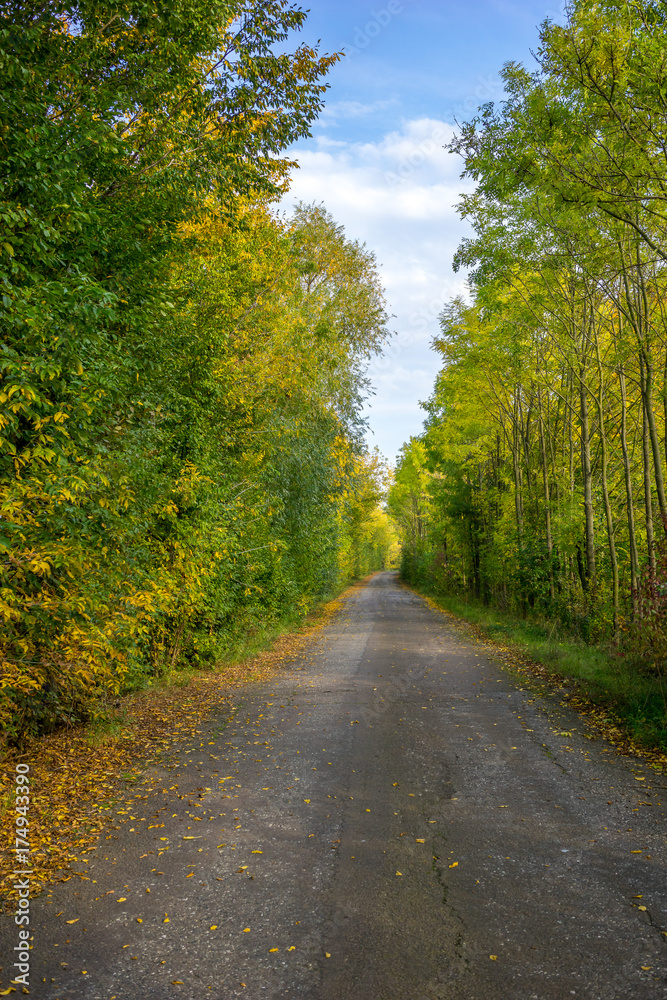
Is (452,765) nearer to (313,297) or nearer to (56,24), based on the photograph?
(56,24)

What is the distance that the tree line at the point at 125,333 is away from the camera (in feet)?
16.3

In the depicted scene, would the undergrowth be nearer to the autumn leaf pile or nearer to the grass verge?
the grass verge

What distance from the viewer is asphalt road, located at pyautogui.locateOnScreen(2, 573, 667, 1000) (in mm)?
3008

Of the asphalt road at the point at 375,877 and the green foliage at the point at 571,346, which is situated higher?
the green foliage at the point at 571,346

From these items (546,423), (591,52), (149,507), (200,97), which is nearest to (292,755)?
(149,507)

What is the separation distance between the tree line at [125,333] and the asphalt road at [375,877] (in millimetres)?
1803

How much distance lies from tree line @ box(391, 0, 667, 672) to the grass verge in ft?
1.37

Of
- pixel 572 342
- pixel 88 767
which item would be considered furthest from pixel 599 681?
A: pixel 572 342

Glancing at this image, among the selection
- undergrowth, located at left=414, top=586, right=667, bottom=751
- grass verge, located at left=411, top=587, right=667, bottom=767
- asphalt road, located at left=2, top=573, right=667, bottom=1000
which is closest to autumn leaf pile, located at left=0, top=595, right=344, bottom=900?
asphalt road, located at left=2, top=573, right=667, bottom=1000

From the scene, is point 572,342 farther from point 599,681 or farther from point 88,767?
point 88,767

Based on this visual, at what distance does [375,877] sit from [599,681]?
5927 mm

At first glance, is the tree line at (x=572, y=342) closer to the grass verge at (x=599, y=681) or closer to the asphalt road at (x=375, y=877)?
the grass verge at (x=599, y=681)

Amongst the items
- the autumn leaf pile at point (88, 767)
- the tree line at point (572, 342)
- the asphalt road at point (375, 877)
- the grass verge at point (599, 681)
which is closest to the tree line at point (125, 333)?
the autumn leaf pile at point (88, 767)

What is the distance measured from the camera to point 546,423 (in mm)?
17469
